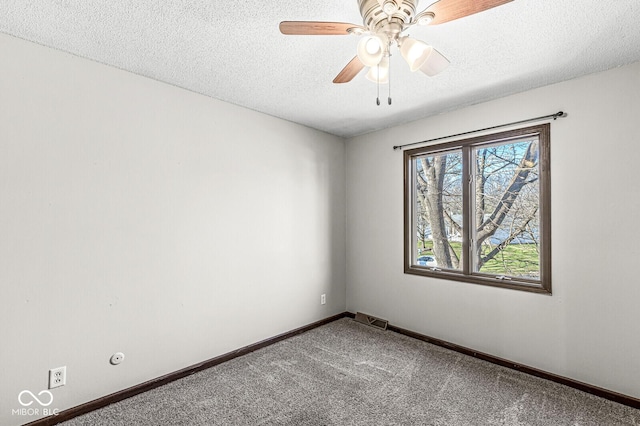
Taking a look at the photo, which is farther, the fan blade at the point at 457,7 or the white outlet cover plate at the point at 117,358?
the white outlet cover plate at the point at 117,358

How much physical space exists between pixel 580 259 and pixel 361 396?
78.4 inches

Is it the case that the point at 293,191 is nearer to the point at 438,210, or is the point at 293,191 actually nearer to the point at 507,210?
the point at 438,210

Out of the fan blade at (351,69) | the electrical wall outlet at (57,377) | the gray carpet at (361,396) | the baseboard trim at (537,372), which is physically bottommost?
the gray carpet at (361,396)

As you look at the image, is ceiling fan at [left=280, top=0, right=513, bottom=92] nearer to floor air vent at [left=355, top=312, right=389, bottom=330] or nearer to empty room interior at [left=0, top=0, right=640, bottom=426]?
empty room interior at [left=0, top=0, right=640, bottom=426]

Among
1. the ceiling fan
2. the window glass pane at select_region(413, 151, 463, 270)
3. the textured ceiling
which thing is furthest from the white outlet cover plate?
the window glass pane at select_region(413, 151, 463, 270)

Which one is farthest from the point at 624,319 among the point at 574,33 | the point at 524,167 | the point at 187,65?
the point at 187,65

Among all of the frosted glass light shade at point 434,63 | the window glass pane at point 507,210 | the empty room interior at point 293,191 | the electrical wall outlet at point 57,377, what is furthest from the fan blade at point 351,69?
the electrical wall outlet at point 57,377

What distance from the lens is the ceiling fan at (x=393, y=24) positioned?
1341 millimetres

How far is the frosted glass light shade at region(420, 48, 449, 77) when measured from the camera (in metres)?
1.61

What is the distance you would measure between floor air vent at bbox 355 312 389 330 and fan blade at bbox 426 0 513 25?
3.14 metres

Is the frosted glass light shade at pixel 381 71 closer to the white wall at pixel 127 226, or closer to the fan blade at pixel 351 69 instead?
the fan blade at pixel 351 69

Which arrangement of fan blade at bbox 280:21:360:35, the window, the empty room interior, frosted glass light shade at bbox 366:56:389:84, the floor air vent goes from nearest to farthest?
fan blade at bbox 280:21:360:35 → frosted glass light shade at bbox 366:56:389:84 → the empty room interior → the window → the floor air vent

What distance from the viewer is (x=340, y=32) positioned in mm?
1497

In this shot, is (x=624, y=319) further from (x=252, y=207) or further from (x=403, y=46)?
(x=252, y=207)
